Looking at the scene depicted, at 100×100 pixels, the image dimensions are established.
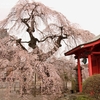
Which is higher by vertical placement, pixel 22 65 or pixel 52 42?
pixel 52 42

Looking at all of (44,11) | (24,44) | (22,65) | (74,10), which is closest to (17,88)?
(22,65)

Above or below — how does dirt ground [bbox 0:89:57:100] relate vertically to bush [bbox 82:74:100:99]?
Answer: below

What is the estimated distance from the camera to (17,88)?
44.3 feet

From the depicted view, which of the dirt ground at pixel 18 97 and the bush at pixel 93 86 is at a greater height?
the bush at pixel 93 86

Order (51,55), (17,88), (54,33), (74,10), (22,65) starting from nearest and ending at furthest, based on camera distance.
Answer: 1. (22,65)
2. (17,88)
3. (51,55)
4. (54,33)
5. (74,10)

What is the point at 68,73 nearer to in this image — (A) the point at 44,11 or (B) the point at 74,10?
(A) the point at 44,11

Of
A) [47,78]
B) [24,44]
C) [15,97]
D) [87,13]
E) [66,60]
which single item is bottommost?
[15,97]

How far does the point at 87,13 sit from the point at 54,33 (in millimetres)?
7192

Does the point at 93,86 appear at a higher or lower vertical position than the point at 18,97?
higher

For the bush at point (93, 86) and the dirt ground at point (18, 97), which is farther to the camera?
the dirt ground at point (18, 97)

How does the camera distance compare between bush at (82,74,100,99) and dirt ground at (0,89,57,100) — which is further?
dirt ground at (0,89,57,100)

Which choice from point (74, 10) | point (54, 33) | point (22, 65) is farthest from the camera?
point (74, 10)

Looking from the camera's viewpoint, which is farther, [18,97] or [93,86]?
[18,97]

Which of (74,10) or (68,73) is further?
(74,10)
